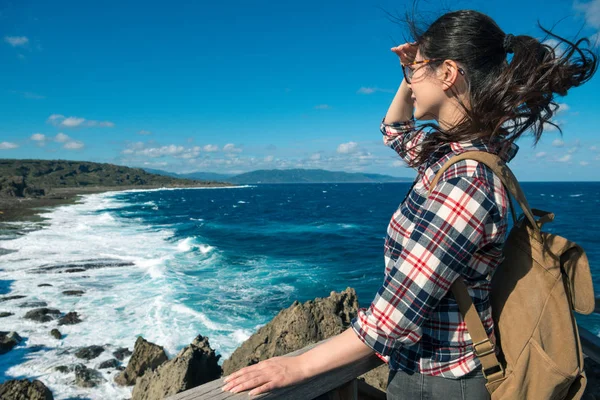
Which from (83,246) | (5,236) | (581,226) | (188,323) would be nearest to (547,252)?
(188,323)

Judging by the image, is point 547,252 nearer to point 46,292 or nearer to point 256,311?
point 256,311

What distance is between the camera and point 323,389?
1.75 m

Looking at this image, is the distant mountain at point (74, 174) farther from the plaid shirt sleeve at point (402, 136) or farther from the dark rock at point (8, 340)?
the plaid shirt sleeve at point (402, 136)

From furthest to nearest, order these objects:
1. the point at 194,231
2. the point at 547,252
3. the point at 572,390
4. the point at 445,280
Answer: the point at 194,231
the point at 572,390
the point at 547,252
the point at 445,280

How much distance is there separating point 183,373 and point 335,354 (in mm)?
5984

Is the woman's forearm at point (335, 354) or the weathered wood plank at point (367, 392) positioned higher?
the woman's forearm at point (335, 354)

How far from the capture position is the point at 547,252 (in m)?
1.40

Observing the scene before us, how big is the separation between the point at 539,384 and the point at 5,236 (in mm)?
41131

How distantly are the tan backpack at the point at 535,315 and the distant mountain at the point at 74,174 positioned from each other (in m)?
126

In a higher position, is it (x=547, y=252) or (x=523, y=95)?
(x=523, y=95)

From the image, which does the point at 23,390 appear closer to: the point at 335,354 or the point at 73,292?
the point at 335,354

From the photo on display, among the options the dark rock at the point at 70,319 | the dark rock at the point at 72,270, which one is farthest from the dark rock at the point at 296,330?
the dark rock at the point at 72,270

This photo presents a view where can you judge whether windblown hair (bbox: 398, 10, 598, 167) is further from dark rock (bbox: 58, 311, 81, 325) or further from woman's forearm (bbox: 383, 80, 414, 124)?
dark rock (bbox: 58, 311, 81, 325)

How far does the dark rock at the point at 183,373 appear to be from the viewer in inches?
261
